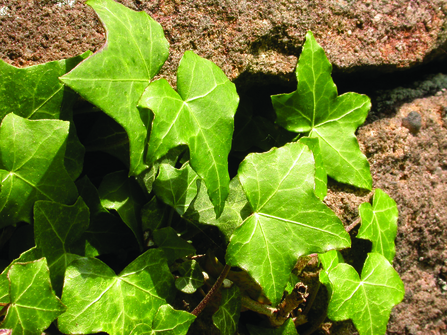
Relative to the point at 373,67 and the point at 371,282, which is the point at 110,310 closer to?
the point at 371,282

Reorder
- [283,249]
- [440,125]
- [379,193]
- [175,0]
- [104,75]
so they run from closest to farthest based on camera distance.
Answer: [104,75] → [283,249] → [175,0] → [379,193] → [440,125]

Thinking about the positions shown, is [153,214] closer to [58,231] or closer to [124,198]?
[124,198]

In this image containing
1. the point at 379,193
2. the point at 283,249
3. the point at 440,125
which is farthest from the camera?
the point at 440,125

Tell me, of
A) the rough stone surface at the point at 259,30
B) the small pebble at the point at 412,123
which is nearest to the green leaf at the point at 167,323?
the rough stone surface at the point at 259,30

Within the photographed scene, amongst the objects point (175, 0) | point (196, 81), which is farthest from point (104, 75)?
point (175, 0)

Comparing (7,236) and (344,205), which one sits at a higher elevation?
(7,236)

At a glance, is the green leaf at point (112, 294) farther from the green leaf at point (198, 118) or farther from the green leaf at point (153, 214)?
the green leaf at point (198, 118)

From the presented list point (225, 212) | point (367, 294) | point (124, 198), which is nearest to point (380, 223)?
point (367, 294)
